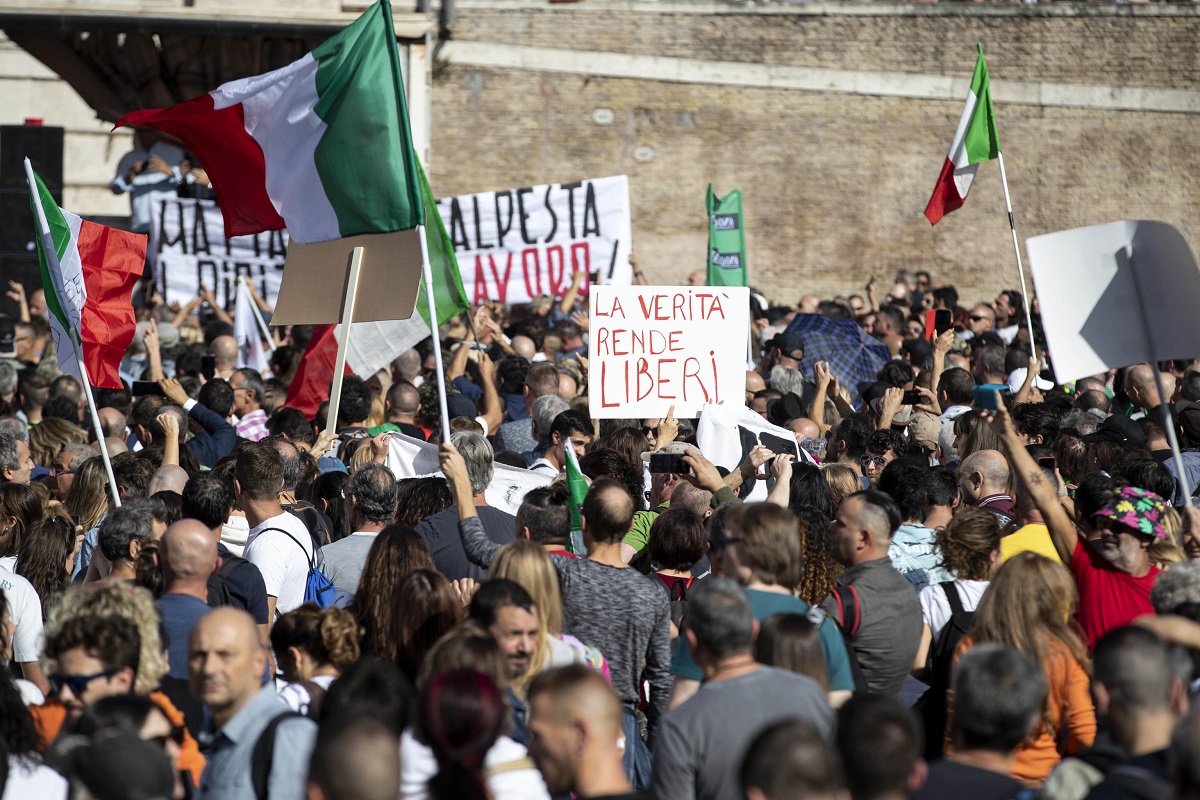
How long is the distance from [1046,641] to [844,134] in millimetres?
19399

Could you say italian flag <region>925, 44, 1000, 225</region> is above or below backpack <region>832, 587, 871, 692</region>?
above

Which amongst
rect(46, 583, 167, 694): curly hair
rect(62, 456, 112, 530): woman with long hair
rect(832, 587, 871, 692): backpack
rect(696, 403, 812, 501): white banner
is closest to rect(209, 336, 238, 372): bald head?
rect(62, 456, 112, 530): woman with long hair

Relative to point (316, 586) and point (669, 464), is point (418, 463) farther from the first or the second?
point (316, 586)

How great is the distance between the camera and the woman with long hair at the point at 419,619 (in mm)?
4070

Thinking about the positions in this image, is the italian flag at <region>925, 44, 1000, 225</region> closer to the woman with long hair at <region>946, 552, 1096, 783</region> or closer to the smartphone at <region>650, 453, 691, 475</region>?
the smartphone at <region>650, 453, 691, 475</region>

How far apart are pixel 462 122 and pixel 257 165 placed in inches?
600

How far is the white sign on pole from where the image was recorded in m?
5.02

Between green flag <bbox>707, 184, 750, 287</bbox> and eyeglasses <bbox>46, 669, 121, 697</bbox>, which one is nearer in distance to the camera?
eyeglasses <bbox>46, 669, 121, 697</bbox>

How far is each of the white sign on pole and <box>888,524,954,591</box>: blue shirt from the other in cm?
83

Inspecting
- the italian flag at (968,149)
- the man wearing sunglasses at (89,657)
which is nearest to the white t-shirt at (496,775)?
the man wearing sunglasses at (89,657)

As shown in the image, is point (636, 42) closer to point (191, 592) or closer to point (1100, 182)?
point (1100, 182)

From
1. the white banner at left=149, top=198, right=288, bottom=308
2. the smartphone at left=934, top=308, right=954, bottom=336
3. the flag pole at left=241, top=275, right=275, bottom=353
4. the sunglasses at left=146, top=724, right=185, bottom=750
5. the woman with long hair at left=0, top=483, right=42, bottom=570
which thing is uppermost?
the white banner at left=149, top=198, right=288, bottom=308

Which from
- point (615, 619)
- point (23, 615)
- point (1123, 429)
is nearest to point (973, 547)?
point (615, 619)

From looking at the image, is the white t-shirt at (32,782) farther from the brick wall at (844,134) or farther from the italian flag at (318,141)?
the brick wall at (844,134)
